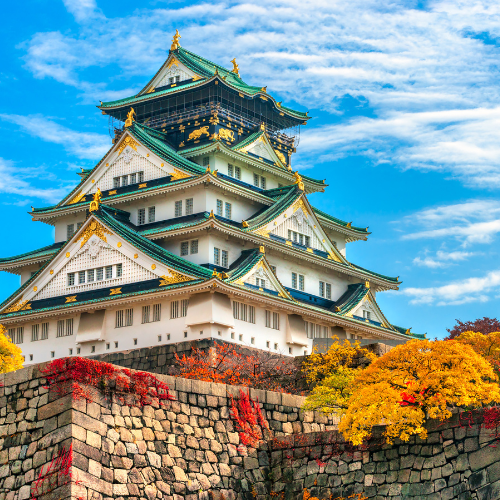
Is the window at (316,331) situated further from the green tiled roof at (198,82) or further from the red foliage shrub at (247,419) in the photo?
the red foliage shrub at (247,419)

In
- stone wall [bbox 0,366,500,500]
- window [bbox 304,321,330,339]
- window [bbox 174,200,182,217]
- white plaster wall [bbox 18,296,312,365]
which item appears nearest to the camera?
stone wall [bbox 0,366,500,500]

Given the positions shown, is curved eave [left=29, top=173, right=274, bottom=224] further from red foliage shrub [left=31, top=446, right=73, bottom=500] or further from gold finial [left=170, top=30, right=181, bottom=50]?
red foliage shrub [left=31, top=446, right=73, bottom=500]

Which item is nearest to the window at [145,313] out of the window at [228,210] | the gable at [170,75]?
the window at [228,210]

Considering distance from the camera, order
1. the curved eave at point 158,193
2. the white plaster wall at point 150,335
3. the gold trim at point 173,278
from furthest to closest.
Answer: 1. the curved eave at point 158,193
2. the white plaster wall at point 150,335
3. the gold trim at point 173,278

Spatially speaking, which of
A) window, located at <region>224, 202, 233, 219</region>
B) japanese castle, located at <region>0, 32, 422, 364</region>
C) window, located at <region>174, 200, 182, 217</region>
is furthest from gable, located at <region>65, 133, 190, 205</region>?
window, located at <region>224, 202, 233, 219</region>

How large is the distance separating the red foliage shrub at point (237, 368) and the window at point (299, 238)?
8711mm

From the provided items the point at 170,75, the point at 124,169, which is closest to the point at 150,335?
the point at 124,169

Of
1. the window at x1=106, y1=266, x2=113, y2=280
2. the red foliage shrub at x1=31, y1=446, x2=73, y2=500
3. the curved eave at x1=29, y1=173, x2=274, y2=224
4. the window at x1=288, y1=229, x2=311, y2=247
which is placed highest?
the curved eave at x1=29, y1=173, x2=274, y2=224

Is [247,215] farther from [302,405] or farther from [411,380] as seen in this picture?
[411,380]

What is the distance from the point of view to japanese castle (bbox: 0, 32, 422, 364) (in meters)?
44.3

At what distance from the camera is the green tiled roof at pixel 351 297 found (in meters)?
51.9

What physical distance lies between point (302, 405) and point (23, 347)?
24618 mm

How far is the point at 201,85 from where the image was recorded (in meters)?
55.7

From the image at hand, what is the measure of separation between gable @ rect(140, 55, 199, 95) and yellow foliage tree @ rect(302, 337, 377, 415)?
1206 inches
